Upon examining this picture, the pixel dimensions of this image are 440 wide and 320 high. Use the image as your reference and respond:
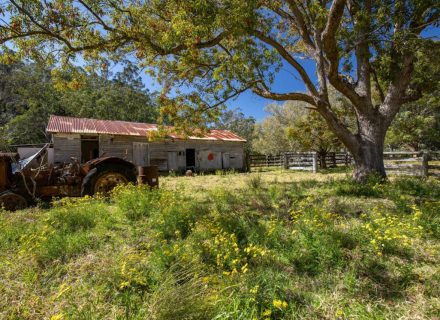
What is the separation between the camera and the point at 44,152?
6.61 metres

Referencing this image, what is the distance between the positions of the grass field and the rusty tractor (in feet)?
5.36

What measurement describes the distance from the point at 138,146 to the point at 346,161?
18.8 meters

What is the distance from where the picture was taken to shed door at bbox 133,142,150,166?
17125mm

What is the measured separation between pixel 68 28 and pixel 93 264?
5986 mm

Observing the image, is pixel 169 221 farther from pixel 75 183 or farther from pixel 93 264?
pixel 75 183

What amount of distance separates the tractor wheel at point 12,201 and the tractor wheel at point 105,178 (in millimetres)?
1282

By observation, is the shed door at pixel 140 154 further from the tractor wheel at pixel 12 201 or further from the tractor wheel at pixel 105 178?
the tractor wheel at pixel 12 201

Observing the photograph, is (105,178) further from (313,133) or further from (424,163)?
(313,133)

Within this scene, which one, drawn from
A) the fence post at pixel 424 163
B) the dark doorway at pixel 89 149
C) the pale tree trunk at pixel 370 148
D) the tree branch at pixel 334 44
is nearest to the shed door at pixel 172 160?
the dark doorway at pixel 89 149

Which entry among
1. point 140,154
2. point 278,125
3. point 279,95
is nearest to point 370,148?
point 279,95

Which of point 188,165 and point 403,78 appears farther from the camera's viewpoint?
point 188,165

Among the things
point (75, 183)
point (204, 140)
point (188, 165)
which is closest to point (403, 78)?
point (75, 183)

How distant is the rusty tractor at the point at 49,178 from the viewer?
572cm

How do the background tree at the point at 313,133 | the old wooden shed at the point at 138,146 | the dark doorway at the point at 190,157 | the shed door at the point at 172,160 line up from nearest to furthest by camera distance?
the old wooden shed at the point at 138,146 → the background tree at the point at 313,133 → the shed door at the point at 172,160 → the dark doorway at the point at 190,157
